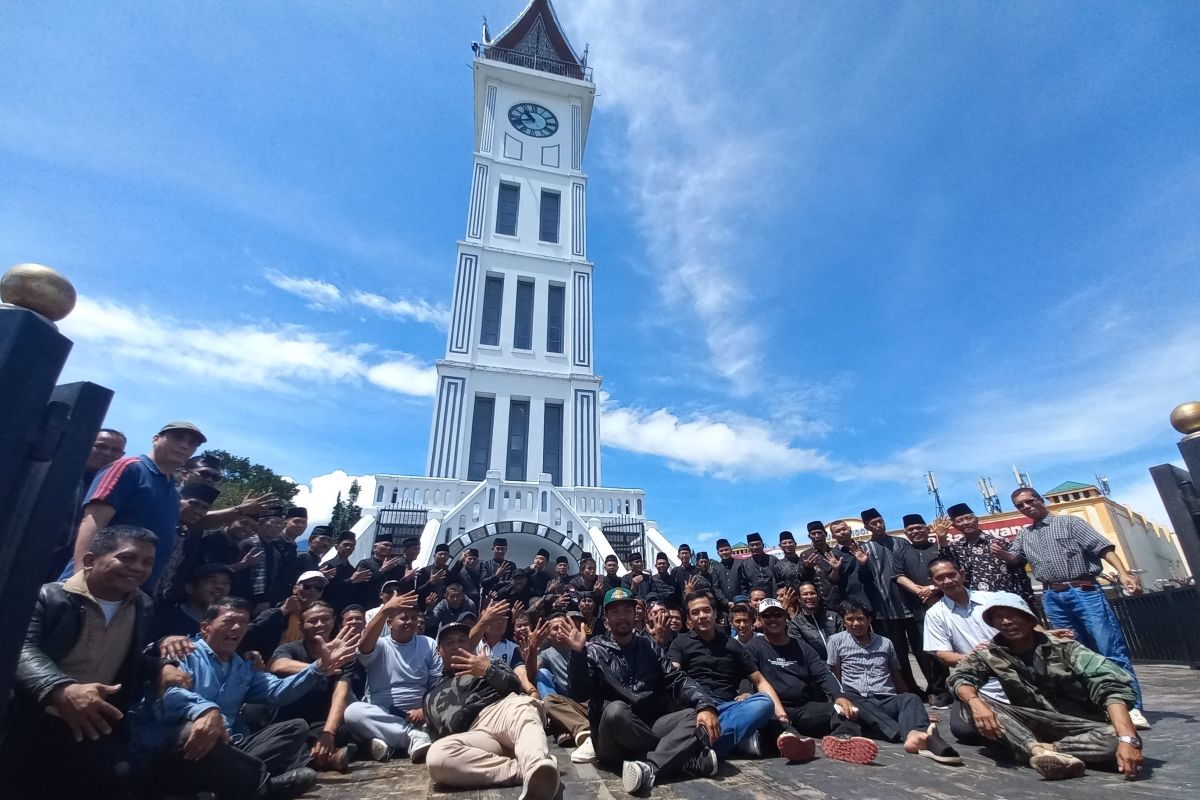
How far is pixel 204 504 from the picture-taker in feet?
14.4

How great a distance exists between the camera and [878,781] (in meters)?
2.73

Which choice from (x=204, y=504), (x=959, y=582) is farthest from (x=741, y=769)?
(x=204, y=504)

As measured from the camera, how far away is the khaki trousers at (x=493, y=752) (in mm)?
2830

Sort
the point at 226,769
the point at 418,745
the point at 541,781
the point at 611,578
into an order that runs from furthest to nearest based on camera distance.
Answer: the point at 611,578 → the point at 418,745 → the point at 226,769 → the point at 541,781

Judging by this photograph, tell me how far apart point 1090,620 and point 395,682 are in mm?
5293

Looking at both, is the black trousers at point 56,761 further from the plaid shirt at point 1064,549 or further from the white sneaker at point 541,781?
the plaid shirt at point 1064,549

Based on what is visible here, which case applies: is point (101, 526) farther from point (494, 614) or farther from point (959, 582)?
point (959, 582)

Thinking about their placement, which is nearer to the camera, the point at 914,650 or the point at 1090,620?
the point at 1090,620

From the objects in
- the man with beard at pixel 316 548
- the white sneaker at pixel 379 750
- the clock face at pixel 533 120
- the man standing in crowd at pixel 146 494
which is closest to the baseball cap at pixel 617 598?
the white sneaker at pixel 379 750

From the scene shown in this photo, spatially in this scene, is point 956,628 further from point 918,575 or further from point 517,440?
point 517,440

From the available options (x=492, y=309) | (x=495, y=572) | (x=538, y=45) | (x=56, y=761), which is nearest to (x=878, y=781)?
(x=56, y=761)

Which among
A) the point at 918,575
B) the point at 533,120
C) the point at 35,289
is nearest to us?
the point at 35,289

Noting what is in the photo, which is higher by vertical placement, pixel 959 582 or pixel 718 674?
pixel 959 582

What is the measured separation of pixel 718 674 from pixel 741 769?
712 mm
